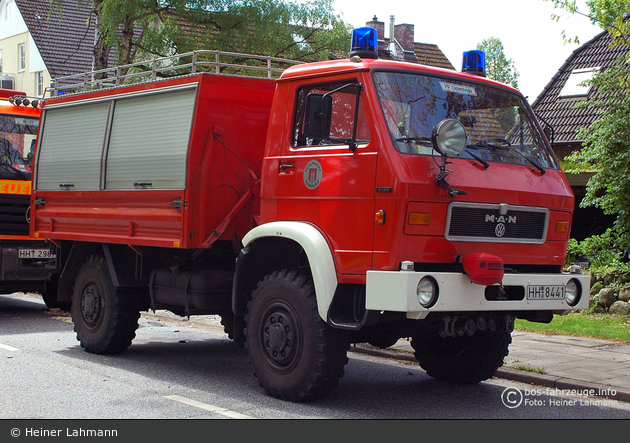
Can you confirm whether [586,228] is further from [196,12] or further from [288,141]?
[288,141]

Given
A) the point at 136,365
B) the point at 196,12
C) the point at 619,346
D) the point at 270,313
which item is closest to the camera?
the point at 270,313

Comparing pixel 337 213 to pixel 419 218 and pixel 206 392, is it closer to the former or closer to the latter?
pixel 419 218

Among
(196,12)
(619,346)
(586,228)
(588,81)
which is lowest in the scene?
(619,346)

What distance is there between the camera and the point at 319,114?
629 cm

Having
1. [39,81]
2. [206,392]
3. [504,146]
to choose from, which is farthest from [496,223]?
[39,81]

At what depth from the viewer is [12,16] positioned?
41.7 m

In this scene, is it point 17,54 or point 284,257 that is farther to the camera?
point 17,54

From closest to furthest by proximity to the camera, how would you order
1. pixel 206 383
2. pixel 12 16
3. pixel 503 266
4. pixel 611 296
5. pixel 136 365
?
pixel 503 266 → pixel 206 383 → pixel 136 365 → pixel 611 296 → pixel 12 16

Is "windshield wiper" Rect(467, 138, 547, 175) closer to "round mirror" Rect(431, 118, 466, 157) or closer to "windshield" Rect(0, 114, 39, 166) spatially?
"round mirror" Rect(431, 118, 466, 157)

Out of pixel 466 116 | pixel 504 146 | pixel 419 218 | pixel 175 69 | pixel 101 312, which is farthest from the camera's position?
pixel 101 312

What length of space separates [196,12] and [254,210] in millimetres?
10695

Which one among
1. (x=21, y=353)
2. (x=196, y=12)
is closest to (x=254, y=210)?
(x=21, y=353)

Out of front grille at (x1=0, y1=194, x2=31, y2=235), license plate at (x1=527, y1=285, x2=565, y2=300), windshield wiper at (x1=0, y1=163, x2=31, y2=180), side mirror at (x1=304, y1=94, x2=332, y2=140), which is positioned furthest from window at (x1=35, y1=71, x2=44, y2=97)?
license plate at (x1=527, y1=285, x2=565, y2=300)

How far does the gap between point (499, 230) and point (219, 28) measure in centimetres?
1251
